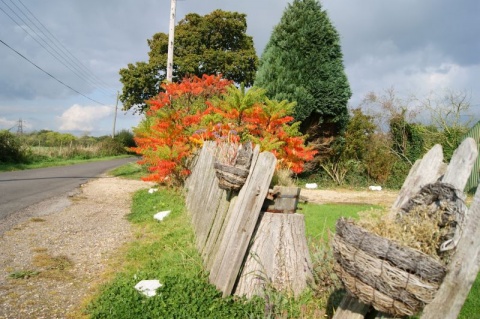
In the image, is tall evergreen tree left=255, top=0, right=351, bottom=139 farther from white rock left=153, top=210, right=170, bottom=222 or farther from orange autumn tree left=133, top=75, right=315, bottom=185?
white rock left=153, top=210, right=170, bottom=222

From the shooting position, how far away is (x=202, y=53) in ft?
90.5

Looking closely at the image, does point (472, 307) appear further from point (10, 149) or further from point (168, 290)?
point (10, 149)

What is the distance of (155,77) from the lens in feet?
93.6

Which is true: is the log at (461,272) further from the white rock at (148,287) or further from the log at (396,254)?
the white rock at (148,287)

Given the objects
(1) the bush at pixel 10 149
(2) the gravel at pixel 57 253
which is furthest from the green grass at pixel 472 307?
(1) the bush at pixel 10 149

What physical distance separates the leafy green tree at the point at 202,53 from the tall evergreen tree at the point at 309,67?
14.5m

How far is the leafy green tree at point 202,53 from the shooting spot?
2705 cm

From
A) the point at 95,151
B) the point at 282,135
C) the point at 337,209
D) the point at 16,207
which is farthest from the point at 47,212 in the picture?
the point at 95,151

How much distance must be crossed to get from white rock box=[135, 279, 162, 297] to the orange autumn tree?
277cm

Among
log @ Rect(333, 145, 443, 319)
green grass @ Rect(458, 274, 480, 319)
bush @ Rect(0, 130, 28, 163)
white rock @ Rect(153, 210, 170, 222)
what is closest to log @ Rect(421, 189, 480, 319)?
log @ Rect(333, 145, 443, 319)

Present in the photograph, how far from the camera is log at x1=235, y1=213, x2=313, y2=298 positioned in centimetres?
308

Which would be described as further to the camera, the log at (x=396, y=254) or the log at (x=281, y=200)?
the log at (x=281, y=200)

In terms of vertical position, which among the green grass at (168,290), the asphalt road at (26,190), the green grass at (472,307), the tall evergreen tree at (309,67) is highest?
the tall evergreen tree at (309,67)

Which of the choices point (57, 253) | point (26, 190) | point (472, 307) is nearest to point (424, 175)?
point (472, 307)
